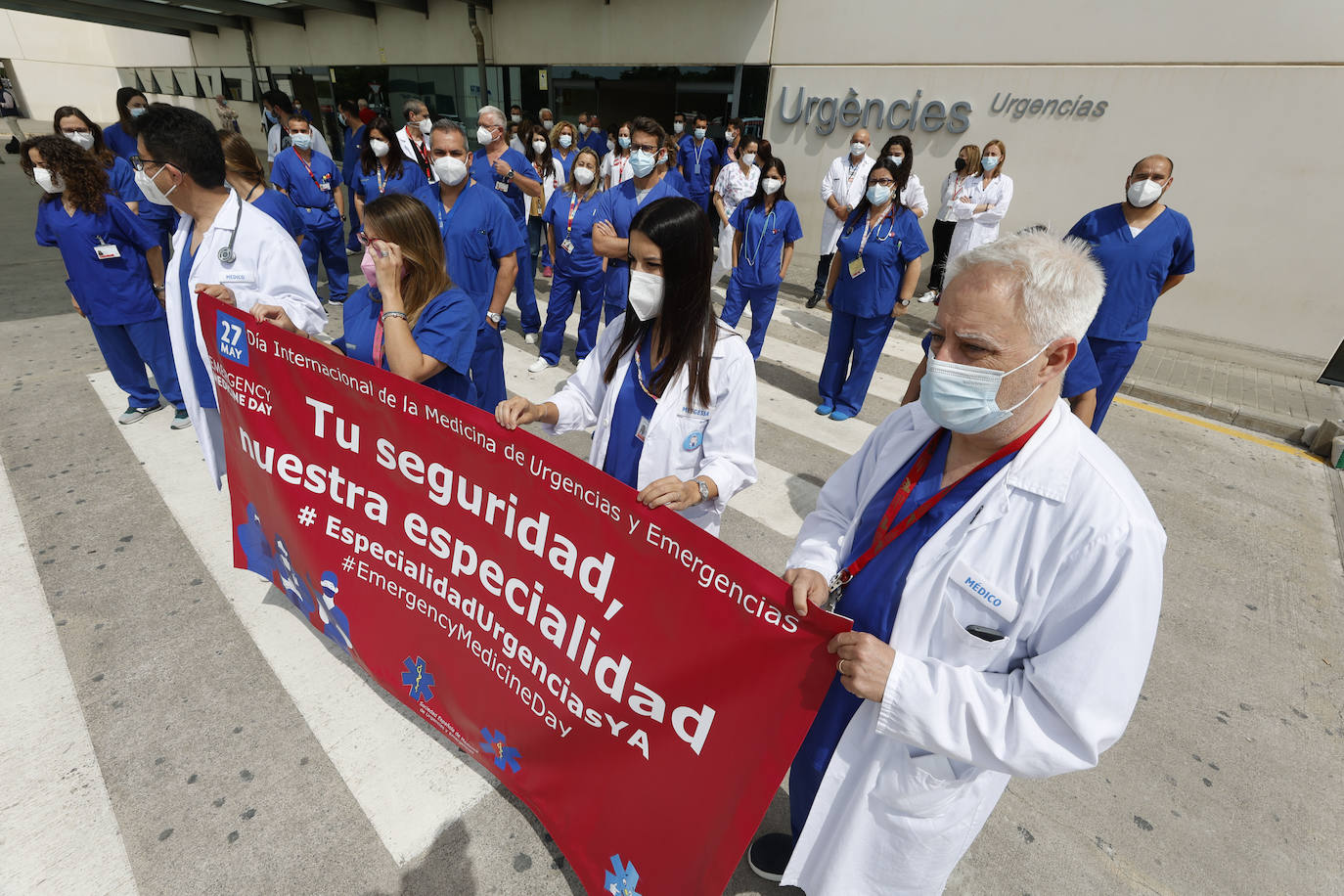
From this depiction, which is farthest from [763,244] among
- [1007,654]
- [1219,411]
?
[1007,654]

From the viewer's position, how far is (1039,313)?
4.28 ft

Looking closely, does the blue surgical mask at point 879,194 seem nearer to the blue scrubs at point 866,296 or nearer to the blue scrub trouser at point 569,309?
the blue scrubs at point 866,296

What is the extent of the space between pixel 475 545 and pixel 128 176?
6.66 m

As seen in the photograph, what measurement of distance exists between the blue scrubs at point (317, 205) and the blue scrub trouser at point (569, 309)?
3031 millimetres

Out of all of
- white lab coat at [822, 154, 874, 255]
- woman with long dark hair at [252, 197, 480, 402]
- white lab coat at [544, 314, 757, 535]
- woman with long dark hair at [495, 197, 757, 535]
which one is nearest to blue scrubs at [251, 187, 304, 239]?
woman with long dark hair at [252, 197, 480, 402]

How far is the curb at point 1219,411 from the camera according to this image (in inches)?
247

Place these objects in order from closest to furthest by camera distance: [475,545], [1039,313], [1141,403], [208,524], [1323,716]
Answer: [1039,313] < [475,545] < [1323,716] < [208,524] < [1141,403]

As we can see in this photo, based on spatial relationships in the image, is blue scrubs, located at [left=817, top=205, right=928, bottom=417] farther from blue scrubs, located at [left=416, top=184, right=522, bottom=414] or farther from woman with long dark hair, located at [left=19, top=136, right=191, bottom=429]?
woman with long dark hair, located at [left=19, top=136, right=191, bottom=429]

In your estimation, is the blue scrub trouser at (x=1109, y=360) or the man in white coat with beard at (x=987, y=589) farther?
the blue scrub trouser at (x=1109, y=360)

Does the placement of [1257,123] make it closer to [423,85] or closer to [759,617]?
[759,617]

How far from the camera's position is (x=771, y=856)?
2.20 meters

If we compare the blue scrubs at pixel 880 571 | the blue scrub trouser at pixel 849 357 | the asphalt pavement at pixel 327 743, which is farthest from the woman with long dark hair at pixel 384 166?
the blue scrubs at pixel 880 571

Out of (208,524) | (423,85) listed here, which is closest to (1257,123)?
(208,524)

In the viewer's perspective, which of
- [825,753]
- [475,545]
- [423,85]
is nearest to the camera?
[825,753]
